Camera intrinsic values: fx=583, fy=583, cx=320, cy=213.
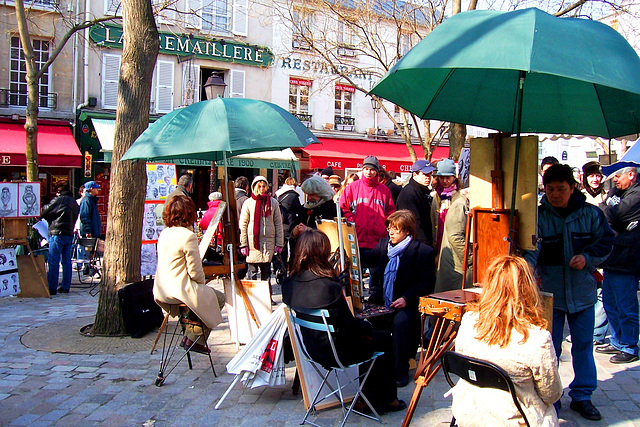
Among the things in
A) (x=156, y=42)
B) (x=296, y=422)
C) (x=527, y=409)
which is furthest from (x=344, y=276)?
(x=156, y=42)

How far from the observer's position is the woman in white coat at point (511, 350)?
2734 mm

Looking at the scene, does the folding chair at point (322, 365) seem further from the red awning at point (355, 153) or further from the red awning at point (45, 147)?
the red awning at point (355, 153)

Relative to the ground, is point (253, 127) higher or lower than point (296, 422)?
higher

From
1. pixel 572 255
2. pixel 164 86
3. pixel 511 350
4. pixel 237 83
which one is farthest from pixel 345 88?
pixel 511 350

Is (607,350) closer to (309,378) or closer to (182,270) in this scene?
(309,378)

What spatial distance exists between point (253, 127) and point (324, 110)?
56.4 feet

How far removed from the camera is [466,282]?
520 cm

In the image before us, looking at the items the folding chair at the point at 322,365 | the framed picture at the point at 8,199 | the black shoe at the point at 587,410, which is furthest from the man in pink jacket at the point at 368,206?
the framed picture at the point at 8,199

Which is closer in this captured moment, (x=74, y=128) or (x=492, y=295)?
(x=492, y=295)

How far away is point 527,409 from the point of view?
2.75 meters

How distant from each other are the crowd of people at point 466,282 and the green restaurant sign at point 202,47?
13936 millimetres

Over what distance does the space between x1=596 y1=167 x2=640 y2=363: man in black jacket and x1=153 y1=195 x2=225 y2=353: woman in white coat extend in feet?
11.7

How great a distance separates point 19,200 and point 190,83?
11117 millimetres

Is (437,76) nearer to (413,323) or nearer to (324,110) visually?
(413,323)
